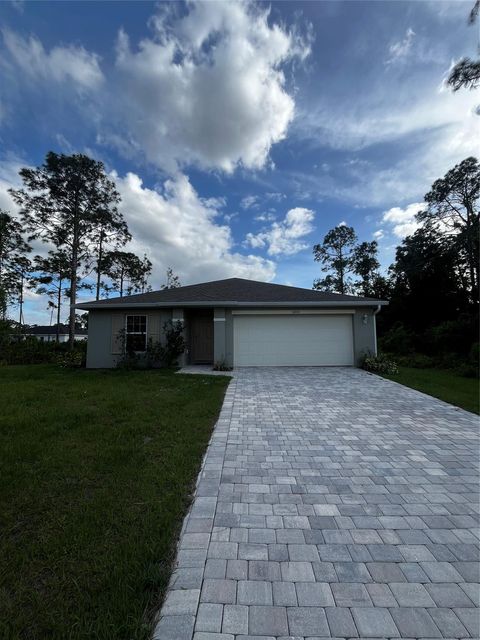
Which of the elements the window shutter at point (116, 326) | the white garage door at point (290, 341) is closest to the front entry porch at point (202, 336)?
the white garage door at point (290, 341)

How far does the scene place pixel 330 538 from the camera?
219 cm

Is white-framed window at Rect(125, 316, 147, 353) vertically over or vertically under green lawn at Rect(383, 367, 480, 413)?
over

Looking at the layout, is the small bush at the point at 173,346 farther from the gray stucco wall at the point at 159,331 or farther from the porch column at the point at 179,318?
the gray stucco wall at the point at 159,331

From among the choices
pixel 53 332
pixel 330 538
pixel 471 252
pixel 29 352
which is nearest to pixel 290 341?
pixel 330 538

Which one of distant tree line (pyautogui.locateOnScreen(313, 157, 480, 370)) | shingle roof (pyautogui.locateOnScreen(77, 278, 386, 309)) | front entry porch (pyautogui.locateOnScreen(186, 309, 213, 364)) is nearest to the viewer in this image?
shingle roof (pyautogui.locateOnScreen(77, 278, 386, 309))

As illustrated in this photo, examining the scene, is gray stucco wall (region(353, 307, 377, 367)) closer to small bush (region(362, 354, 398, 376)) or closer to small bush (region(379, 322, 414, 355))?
small bush (region(362, 354, 398, 376))

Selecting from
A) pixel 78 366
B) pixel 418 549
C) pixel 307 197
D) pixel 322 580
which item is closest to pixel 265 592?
pixel 322 580

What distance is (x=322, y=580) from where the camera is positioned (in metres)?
1.80

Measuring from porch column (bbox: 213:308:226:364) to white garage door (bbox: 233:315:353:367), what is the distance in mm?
514

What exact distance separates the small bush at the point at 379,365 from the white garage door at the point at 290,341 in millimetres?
871

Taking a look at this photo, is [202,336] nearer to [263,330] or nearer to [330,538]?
[263,330]

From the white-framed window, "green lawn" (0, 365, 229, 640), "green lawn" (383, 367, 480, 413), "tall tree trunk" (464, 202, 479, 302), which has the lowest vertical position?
"green lawn" (0, 365, 229, 640)

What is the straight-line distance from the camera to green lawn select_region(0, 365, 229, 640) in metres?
1.55

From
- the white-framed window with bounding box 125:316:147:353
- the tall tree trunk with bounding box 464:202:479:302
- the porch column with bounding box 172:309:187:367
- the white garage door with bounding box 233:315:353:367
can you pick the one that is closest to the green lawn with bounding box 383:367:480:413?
the white garage door with bounding box 233:315:353:367
